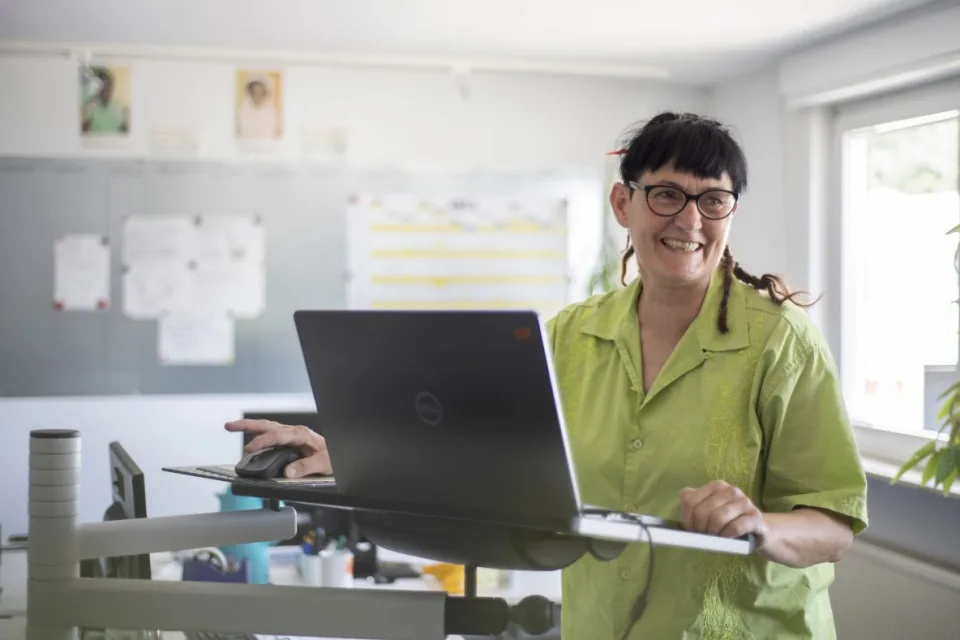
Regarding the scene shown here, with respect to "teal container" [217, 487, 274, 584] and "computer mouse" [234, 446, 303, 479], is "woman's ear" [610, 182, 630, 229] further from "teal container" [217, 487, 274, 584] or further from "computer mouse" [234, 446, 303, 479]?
"teal container" [217, 487, 274, 584]

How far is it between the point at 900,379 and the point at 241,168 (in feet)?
9.39

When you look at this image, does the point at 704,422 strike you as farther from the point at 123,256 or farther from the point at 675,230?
the point at 123,256

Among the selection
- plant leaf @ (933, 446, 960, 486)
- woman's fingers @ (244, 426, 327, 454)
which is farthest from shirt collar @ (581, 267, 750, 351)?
plant leaf @ (933, 446, 960, 486)

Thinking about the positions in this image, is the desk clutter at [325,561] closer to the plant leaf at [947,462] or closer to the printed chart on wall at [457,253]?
the plant leaf at [947,462]

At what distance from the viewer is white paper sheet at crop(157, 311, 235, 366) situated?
4602 mm

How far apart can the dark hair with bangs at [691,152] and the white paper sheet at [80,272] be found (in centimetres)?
357

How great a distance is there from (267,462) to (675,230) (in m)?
0.63

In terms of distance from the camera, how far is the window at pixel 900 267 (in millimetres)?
3561

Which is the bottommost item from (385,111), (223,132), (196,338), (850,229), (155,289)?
(196,338)

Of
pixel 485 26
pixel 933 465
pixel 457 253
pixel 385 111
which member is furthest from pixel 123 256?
pixel 933 465

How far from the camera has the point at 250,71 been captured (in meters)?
4.57

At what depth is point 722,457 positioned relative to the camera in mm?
1400

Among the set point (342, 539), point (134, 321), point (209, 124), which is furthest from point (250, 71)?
point (342, 539)

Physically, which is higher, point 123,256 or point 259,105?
point 259,105
